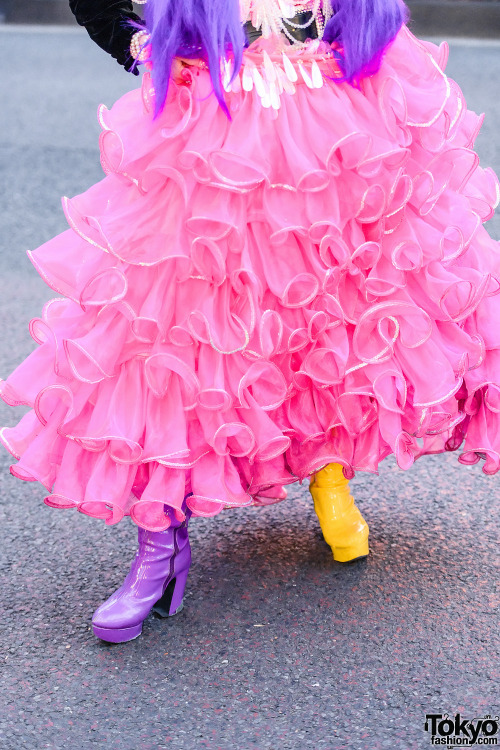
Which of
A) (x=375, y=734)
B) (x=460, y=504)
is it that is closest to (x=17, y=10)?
(x=460, y=504)

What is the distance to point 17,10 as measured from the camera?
11.2 meters

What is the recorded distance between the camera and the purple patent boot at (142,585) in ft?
7.09

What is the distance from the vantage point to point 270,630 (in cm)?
221

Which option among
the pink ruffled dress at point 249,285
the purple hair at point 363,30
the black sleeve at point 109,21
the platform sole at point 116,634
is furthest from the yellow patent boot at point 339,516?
the black sleeve at point 109,21

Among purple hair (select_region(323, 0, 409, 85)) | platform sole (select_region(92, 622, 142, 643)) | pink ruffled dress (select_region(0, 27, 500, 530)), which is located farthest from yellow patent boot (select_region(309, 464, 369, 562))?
purple hair (select_region(323, 0, 409, 85))

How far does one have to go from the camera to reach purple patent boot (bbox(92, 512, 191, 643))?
2162mm

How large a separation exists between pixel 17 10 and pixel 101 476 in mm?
10344

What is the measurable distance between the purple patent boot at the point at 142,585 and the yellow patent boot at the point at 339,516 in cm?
37

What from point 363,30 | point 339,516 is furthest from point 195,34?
point 339,516
